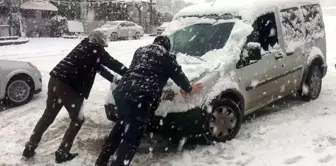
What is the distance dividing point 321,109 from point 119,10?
29.2 meters

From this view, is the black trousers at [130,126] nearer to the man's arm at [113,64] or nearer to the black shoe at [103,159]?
the black shoe at [103,159]

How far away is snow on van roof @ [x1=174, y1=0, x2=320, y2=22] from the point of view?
6066mm

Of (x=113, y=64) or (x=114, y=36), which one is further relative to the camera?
(x=114, y=36)

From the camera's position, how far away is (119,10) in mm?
34469

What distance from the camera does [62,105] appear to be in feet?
16.1

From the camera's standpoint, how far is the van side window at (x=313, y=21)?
735 cm

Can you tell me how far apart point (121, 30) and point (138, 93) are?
23.1 metres

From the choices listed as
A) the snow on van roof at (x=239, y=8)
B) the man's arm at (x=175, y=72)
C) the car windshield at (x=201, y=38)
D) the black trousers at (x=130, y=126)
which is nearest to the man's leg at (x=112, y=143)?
the black trousers at (x=130, y=126)

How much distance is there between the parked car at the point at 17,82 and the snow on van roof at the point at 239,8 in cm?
328

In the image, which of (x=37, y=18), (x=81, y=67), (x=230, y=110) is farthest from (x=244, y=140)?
(x=37, y=18)

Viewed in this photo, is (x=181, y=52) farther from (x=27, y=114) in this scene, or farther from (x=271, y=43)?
(x=27, y=114)

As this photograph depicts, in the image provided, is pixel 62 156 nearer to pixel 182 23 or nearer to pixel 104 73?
pixel 104 73

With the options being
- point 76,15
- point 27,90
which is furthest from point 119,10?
point 27,90

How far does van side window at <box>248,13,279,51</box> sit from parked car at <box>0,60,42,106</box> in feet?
15.1
